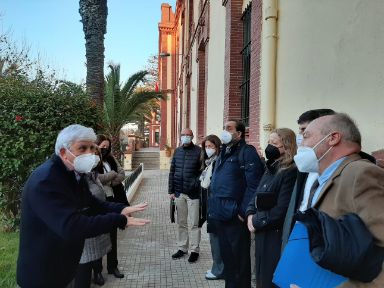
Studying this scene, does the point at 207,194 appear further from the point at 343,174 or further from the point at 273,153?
the point at 343,174

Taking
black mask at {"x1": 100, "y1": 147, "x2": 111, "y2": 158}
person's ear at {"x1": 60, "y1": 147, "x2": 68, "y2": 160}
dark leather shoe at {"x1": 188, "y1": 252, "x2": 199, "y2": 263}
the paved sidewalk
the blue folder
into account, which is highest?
person's ear at {"x1": 60, "y1": 147, "x2": 68, "y2": 160}

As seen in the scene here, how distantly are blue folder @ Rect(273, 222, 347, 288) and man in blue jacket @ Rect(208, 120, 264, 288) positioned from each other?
1.96m

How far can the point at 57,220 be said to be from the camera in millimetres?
2367

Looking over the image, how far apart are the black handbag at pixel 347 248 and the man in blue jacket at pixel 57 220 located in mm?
1476

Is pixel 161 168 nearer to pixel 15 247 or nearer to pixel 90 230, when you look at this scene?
pixel 15 247

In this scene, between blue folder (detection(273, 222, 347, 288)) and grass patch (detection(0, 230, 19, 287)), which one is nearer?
blue folder (detection(273, 222, 347, 288))

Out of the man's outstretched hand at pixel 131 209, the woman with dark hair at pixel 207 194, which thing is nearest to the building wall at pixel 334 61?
the woman with dark hair at pixel 207 194

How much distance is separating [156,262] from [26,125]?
293 cm

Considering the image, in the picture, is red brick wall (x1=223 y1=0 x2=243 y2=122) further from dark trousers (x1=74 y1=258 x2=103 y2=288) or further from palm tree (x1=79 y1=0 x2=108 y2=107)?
dark trousers (x1=74 y1=258 x2=103 y2=288)

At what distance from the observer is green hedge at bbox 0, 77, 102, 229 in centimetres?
570

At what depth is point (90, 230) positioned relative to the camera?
2457 mm

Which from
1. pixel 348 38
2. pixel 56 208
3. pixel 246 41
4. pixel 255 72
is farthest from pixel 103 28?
pixel 56 208

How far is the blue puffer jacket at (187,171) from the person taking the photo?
18.1ft

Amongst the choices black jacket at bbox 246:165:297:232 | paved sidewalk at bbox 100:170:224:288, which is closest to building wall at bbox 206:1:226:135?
paved sidewalk at bbox 100:170:224:288
